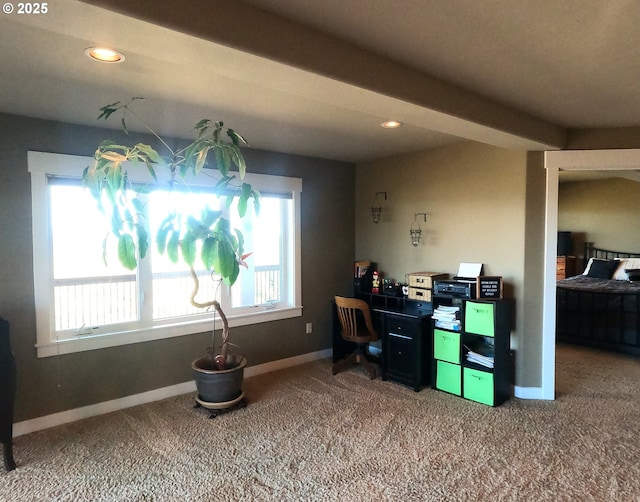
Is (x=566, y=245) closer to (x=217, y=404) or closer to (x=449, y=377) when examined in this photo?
(x=449, y=377)

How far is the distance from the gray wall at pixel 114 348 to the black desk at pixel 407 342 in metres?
0.87

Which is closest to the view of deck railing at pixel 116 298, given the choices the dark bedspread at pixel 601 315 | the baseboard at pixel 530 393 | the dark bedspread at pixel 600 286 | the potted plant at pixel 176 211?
the potted plant at pixel 176 211

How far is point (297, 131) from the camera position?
3305 millimetres

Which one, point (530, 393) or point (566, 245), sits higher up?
point (566, 245)

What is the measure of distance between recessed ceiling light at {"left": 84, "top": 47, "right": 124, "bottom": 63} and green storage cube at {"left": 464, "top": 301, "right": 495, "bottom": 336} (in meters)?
2.96

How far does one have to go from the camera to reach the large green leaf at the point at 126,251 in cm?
262

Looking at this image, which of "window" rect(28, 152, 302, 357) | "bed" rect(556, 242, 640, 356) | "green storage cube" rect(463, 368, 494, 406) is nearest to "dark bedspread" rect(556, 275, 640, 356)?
"bed" rect(556, 242, 640, 356)

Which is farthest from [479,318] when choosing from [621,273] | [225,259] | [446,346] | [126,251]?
[621,273]

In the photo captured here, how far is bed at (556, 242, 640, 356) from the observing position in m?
4.58

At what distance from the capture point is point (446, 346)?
11.6ft

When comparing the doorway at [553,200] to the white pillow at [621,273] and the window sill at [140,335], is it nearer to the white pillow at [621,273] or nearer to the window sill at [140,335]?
the window sill at [140,335]

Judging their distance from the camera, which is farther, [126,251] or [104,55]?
[126,251]

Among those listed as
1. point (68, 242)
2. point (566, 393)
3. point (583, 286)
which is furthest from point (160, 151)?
point (583, 286)

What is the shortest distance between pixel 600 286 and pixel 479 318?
9.07 ft
